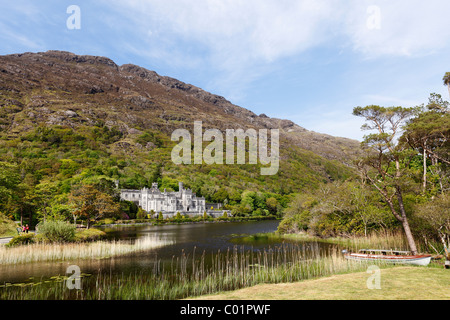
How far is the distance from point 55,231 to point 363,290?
24.6 m

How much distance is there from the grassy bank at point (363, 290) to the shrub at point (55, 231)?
19.1 meters

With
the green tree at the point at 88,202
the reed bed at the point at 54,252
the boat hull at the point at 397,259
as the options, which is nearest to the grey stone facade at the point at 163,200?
the green tree at the point at 88,202

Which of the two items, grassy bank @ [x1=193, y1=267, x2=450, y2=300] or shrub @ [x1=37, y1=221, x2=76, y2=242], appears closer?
grassy bank @ [x1=193, y1=267, x2=450, y2=300]

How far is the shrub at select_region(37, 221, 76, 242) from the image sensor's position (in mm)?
23156

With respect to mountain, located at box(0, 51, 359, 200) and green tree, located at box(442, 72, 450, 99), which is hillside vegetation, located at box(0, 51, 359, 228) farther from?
green tree, located at box(442, 72, 450, 99)

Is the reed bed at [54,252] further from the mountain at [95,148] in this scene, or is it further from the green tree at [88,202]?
the mountain at [95,148]

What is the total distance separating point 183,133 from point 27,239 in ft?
555

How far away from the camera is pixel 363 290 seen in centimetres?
1003

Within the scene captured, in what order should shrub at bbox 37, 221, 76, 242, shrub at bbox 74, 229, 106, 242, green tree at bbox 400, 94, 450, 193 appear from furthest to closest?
shrub at bbox 74, 229, 106, 242 → shrub at bbox 37, 221, 76, 242 → green tree at bbox 400, 94, 450, 193

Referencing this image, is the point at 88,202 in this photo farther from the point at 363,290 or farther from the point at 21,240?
the point at 363,290

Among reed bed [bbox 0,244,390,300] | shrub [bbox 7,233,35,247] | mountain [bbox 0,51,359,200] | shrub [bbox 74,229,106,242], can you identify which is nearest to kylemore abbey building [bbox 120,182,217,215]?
mountain [bbox 0,51,359,200]

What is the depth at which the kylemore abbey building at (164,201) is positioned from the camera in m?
78.1

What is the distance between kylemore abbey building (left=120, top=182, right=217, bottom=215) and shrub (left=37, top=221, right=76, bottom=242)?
169 ft

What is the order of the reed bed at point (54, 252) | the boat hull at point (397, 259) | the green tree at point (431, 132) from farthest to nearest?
the green tree at point (431, 132) → the reed bed at point (54, 252) → the boat hull at point (397, 259)
